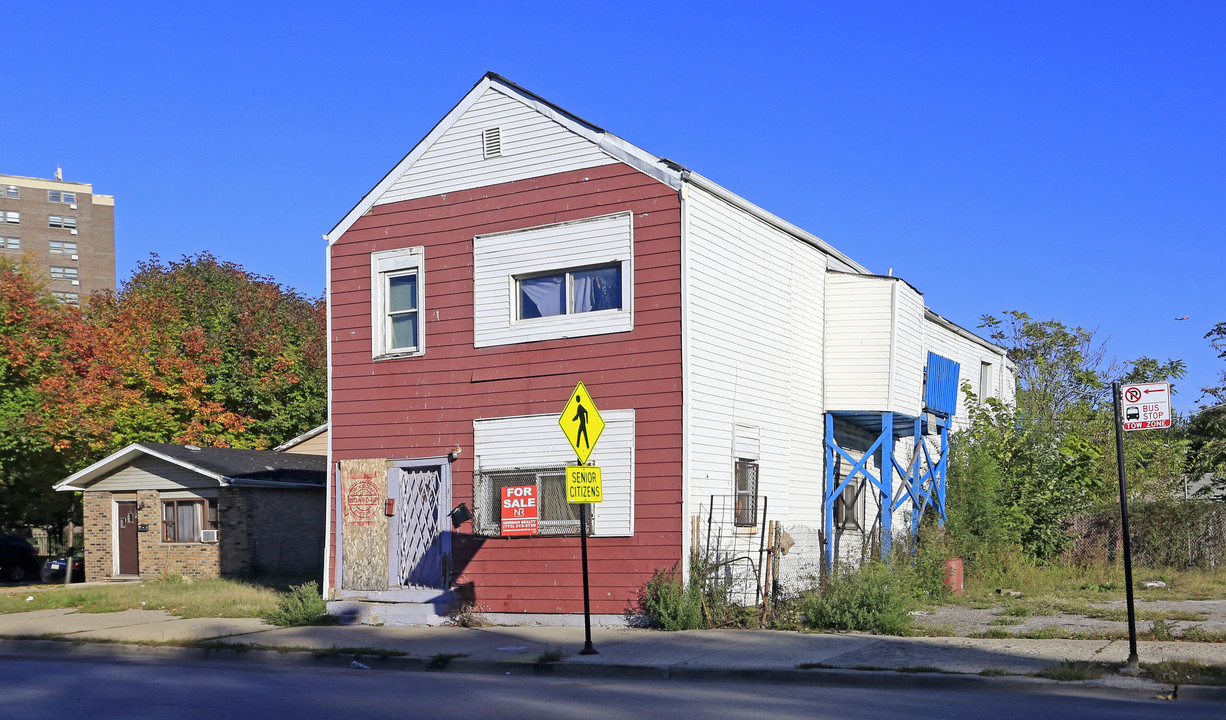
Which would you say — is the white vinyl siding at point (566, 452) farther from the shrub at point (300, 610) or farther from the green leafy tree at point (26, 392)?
the green leafy tree at point (26, 392)

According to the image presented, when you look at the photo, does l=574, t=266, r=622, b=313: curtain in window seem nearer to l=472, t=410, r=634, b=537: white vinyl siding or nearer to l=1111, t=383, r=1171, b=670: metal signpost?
l=472, t=410, r=634, b=537: white vinyl siding

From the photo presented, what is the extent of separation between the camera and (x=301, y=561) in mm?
31062

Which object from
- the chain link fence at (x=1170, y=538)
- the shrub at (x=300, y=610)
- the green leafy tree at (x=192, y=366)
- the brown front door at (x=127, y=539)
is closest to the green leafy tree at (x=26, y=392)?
the green leafy tree at (x=192, y=366)

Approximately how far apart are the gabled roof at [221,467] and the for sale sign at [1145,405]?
23116 millimetres

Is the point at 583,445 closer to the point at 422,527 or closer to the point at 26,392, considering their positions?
the point at 422,527

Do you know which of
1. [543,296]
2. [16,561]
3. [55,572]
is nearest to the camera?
[543,296]

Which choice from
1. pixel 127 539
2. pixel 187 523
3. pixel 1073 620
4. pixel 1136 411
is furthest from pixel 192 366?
pixel 1136 411

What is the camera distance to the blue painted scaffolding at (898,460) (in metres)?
20.0

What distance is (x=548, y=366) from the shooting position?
16.8 meters

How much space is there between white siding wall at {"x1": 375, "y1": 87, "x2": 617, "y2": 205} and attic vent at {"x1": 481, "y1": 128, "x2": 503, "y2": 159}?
6cm

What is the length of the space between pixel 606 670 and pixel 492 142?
29.6 ft

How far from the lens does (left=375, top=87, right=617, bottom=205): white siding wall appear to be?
1703cm

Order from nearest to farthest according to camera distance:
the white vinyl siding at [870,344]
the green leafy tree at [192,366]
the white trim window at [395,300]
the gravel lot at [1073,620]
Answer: the gravel lot at [1073,620] → the white trim window at [395,300] → the white vinyl siding at [870,344] → the green leafy tree at [192,366]

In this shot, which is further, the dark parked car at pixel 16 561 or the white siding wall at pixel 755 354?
the dark parked car at pixel 16 561
